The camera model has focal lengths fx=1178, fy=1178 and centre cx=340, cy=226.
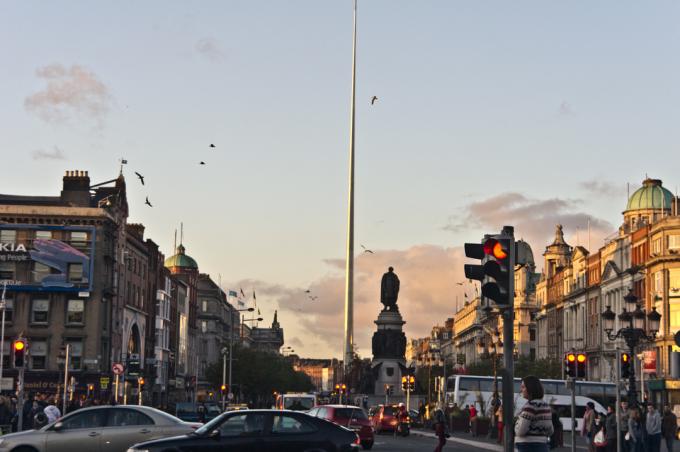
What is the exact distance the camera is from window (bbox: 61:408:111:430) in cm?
2722

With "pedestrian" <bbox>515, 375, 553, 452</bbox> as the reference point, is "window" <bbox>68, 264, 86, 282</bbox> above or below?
above

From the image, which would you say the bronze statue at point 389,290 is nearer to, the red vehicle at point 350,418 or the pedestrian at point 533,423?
the red vehicle at point 350,418

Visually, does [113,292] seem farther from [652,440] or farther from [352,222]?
[652,440]

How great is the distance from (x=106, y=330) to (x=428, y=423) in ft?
84.0

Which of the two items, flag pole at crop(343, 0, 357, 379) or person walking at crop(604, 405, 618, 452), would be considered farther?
flag pole at crop(343, 0, 357, 379)

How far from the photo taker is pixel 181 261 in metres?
172

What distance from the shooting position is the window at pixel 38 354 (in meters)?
86.4

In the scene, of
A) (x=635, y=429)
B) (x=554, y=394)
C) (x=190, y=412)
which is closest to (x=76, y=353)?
(x=190, y=412)

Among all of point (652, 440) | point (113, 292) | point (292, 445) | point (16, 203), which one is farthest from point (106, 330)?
point (292, 445)

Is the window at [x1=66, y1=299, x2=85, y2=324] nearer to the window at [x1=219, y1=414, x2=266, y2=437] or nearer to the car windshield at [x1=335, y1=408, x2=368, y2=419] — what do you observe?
the car windshield at [x1=335, y1=408, x2=368, y2=419]

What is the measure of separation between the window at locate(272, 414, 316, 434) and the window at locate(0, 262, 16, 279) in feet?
219

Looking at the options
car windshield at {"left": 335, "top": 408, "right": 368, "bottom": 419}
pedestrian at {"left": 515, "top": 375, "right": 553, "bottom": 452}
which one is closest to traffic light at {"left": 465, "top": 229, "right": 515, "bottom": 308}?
pedestrian at {"left": 515, "top": 375, "right": 553, "bottom": 452}

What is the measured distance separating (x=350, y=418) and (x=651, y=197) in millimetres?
89986

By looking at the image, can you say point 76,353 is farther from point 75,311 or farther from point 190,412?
point 190,412
